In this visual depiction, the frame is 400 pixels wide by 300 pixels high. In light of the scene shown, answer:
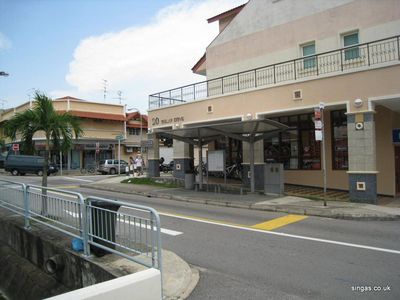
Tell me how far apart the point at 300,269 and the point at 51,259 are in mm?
4192

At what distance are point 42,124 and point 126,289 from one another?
8.19m

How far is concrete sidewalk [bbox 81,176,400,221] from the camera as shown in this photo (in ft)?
38.5

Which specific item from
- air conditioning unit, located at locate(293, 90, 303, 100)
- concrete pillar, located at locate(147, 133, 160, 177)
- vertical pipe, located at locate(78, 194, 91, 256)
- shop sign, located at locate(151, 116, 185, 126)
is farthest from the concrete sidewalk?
vertical pipe, located at locate(78, 194, 91, 256)

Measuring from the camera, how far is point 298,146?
1950 centimetres

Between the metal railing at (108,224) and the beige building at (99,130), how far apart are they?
35.6 meters

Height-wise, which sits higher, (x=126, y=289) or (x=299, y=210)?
(x=126, y=289)

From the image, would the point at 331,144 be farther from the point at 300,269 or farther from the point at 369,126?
the point at 300,269

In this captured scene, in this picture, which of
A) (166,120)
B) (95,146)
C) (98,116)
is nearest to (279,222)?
(166,120)

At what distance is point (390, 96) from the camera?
13.6 m

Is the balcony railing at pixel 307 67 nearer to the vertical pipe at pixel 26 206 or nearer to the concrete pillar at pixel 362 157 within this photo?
the concrete pillar at pixel 362 157

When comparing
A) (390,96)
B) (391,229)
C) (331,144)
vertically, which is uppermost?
(390,96)

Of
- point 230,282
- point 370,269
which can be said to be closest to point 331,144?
point 370,269

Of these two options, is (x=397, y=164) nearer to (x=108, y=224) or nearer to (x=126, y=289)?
(x=108, y=224)

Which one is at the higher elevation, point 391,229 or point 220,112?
point 220,112
